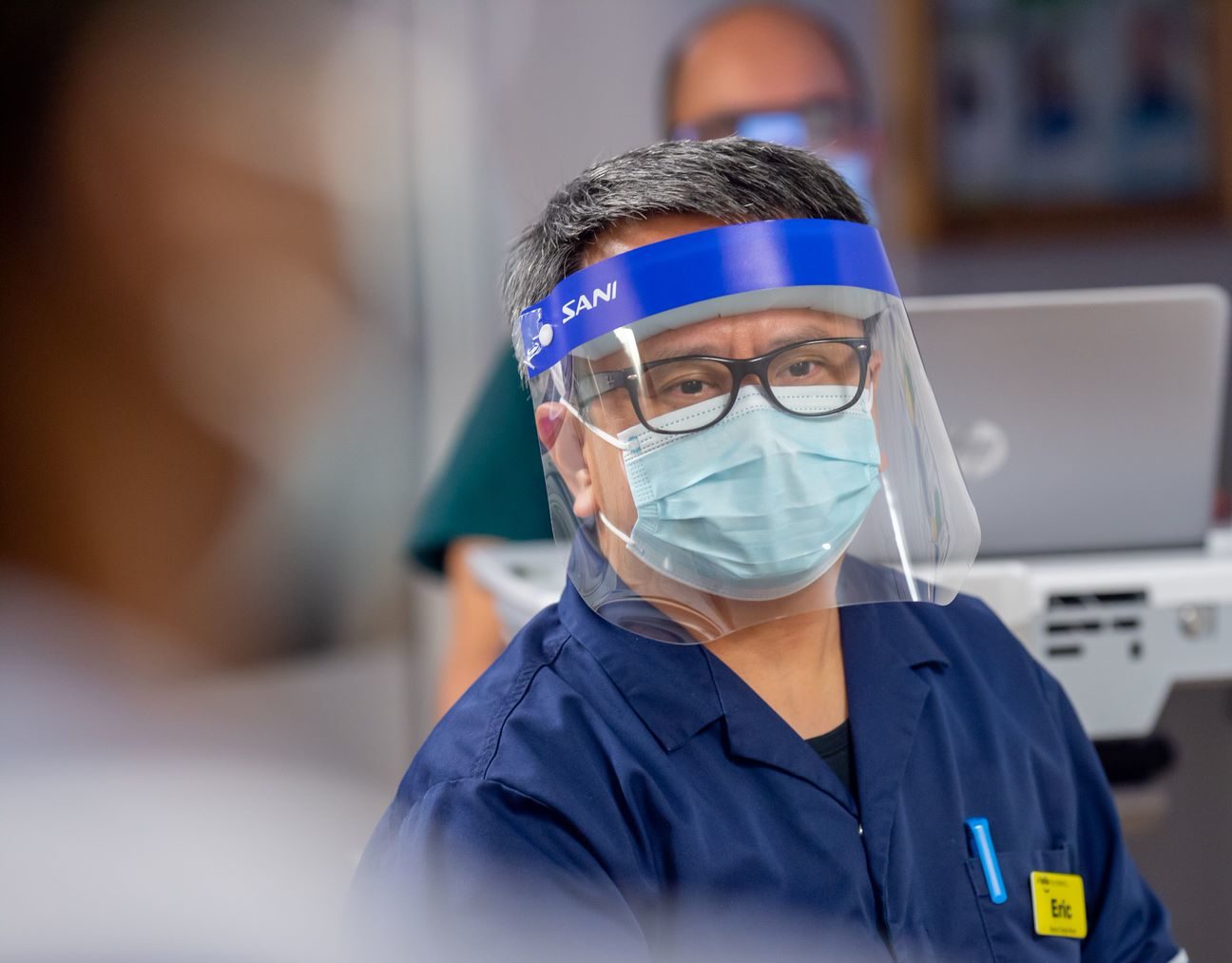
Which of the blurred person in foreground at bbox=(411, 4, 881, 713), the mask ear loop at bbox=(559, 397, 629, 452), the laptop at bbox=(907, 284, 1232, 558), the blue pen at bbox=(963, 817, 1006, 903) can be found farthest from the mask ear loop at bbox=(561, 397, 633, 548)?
the blurred person in foreground at bbox=(411, 4, 881, 713)

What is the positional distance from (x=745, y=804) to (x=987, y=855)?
0.19 metres

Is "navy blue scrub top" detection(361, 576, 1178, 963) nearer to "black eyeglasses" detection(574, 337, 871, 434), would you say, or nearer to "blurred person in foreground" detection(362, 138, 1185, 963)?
"blurred person in foreground" detection(362, 138, 1185, 963)

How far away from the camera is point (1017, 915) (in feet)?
2.86

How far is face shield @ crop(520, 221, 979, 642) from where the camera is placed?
823mm

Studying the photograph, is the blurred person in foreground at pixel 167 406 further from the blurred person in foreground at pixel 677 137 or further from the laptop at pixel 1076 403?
the laptop at pixel 1076 403

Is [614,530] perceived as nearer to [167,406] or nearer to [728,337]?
[728,337]

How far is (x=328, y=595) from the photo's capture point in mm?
2717

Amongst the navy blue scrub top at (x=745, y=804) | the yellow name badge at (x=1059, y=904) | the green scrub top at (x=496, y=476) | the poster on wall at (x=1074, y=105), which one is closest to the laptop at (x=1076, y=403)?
the navy blue scrub top at (x=745, y=804)

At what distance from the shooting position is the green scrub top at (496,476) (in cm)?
179

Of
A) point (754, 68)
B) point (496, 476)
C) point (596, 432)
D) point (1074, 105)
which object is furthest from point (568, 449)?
point (1074, 105)

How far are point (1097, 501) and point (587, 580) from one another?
26.3 inches

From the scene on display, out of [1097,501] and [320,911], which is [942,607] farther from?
[320,911]

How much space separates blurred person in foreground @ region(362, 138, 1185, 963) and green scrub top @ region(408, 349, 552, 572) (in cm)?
85

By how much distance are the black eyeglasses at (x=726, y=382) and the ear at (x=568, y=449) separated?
4cm
